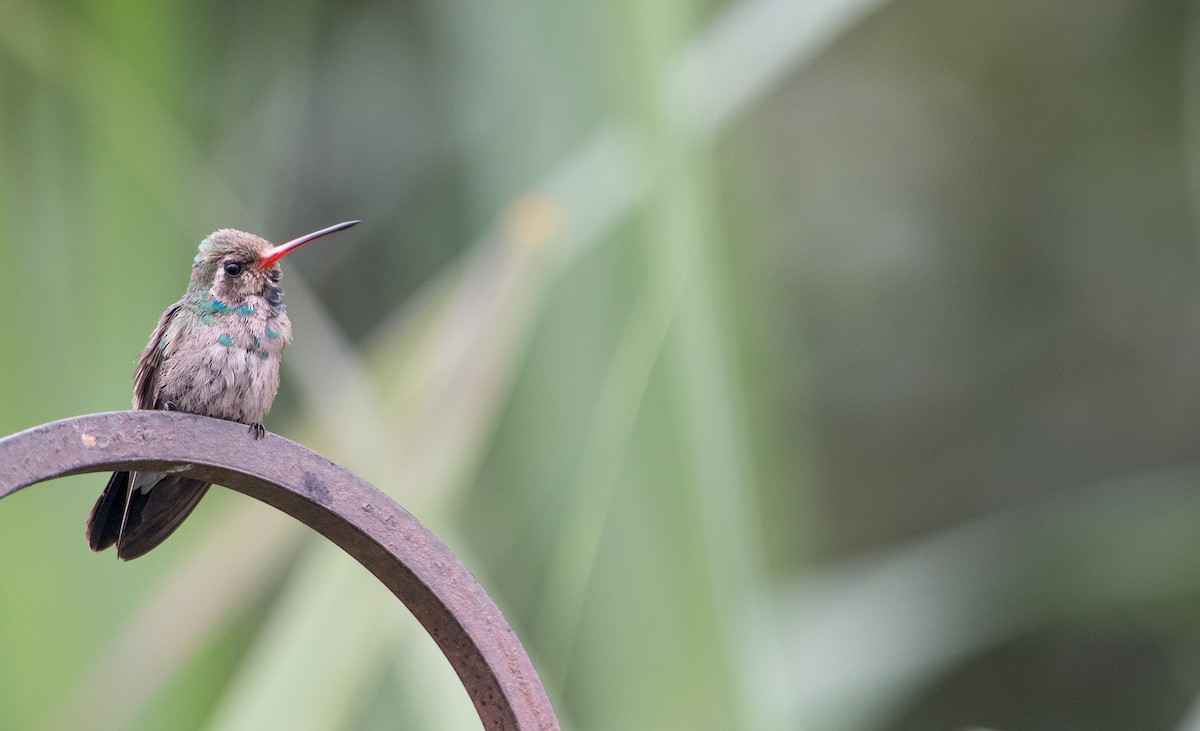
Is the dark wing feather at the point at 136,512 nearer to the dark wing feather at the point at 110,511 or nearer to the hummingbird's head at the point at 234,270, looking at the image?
the dark wing feather at the point at 110,511

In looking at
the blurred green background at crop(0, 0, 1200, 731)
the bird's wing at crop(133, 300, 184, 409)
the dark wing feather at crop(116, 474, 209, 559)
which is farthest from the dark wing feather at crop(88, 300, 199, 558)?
the blurred green background at crop(0, 0, 1200, 731)

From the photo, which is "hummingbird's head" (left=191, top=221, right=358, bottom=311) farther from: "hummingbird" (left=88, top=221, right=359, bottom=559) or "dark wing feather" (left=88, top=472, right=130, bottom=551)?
"dark wing feather" (left=88, top=472, right=130, bottom=551)

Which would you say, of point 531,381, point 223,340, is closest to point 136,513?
point 223,340

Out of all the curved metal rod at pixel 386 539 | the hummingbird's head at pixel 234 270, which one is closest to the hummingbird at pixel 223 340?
the hummingbird's head at pixel 234 270

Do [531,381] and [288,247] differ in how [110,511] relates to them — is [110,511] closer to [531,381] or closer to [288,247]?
[288,247]

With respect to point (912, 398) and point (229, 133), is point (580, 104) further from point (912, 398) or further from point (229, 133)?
point (912, 398)

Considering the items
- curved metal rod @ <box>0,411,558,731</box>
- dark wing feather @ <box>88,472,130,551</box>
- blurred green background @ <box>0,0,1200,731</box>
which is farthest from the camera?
blurred green background @ <box>0,0,1200,731</box>

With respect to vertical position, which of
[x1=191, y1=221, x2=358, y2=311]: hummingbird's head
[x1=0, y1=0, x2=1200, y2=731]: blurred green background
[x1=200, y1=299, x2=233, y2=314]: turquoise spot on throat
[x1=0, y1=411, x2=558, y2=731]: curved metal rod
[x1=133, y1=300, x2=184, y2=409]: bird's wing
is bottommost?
[x1=0, y1=411, x2=558, y2=731]: curved metal rod
